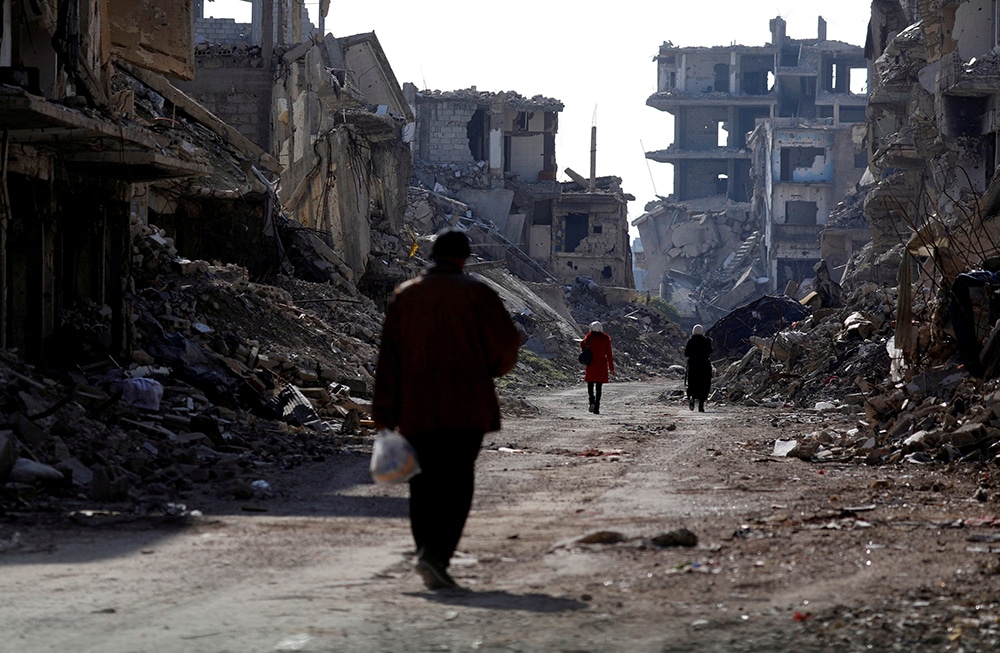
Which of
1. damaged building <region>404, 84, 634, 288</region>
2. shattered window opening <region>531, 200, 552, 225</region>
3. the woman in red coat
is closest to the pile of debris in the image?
the woman in red coat

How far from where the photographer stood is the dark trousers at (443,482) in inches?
226

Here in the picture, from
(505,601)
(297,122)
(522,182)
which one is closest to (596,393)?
(297,122)

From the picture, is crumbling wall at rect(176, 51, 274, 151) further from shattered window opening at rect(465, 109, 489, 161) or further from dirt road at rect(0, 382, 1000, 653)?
shattered window opening at rect(465, 109, 489, 161)

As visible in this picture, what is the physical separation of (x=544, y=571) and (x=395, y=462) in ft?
2.87

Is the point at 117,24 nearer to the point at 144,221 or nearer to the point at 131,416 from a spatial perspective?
the point at 144,221

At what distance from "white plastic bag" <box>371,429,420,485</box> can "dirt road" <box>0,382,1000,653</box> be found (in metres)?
0.46

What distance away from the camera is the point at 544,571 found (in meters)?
6.01

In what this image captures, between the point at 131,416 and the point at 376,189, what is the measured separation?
84.6 feet

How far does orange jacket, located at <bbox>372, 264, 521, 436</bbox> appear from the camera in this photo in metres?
5.80

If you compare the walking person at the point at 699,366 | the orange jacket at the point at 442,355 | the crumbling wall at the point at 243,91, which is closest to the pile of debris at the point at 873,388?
the walking person at the point at 699,366

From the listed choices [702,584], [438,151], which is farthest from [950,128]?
[438,151]

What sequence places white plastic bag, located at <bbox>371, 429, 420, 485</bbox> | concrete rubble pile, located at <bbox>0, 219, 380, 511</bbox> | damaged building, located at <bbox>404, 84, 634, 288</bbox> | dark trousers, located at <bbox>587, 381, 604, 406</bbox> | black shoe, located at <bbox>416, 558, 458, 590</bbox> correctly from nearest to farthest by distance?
black shoe, located at <bbox>416, 558, 458, 590</bbox> → white plastic bag, located at <bbox>371, 429, 420, 485</bbox> → concrete rubble pile, located at <bbox>0, 219, 380, 511</bbox> → dark trousers, located at <bbox>587, 381, 604, 406</bbox> → damaged building, located at <bbox>404, 84, 634, 288</bbox>

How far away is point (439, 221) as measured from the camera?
179 feet

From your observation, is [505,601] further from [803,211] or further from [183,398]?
[803,211]
